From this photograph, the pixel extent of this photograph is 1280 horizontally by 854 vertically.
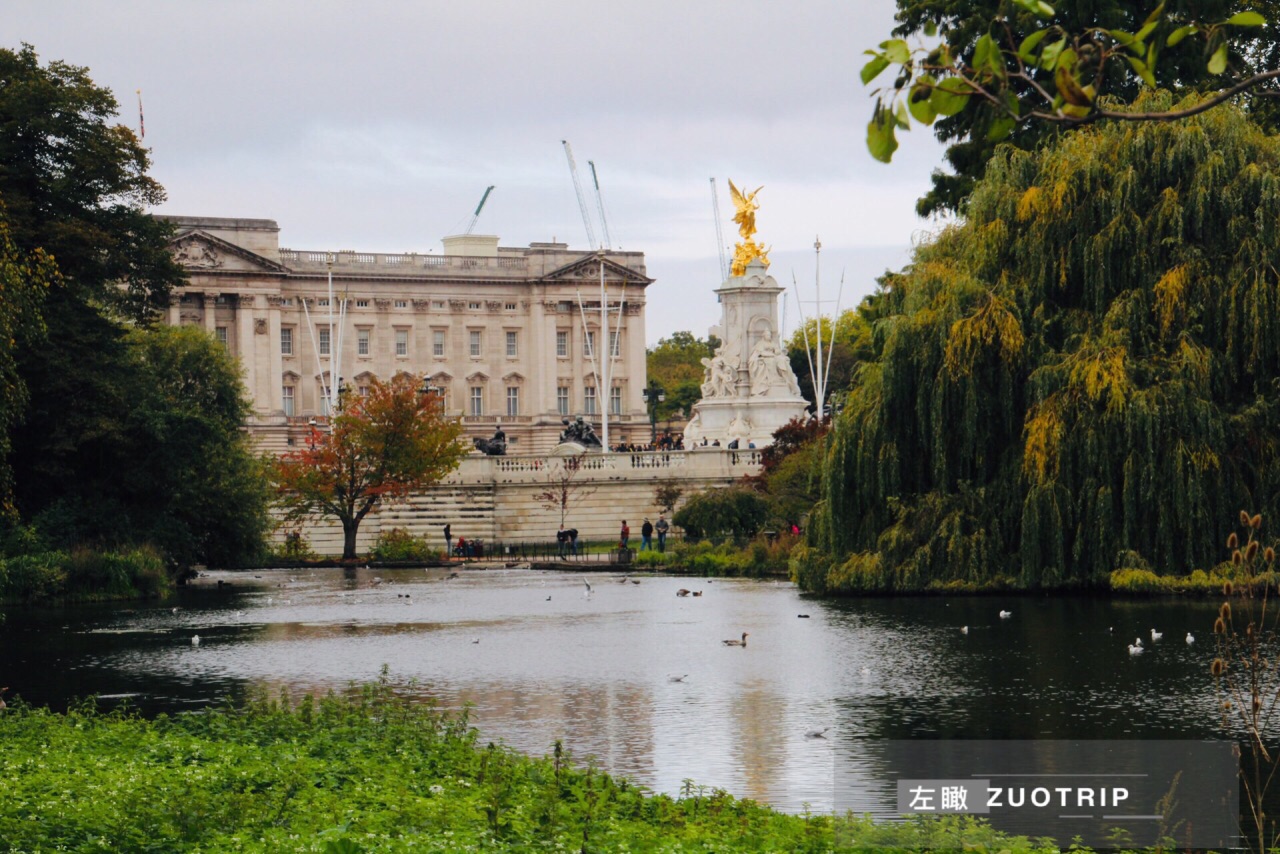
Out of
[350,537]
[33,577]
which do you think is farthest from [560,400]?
[33,577]

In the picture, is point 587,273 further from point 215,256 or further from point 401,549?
point 401,549

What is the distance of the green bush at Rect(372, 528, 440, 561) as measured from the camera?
221 ft

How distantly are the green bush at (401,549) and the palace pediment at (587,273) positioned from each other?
5689 centimetres

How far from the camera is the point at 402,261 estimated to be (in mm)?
123625

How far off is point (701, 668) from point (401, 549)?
43792 millimetres

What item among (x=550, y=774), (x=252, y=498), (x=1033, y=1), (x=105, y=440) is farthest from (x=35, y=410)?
(x=1033, y=1)

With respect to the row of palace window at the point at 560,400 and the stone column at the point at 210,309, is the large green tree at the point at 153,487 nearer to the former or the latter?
the stone column at the point at 210,309
